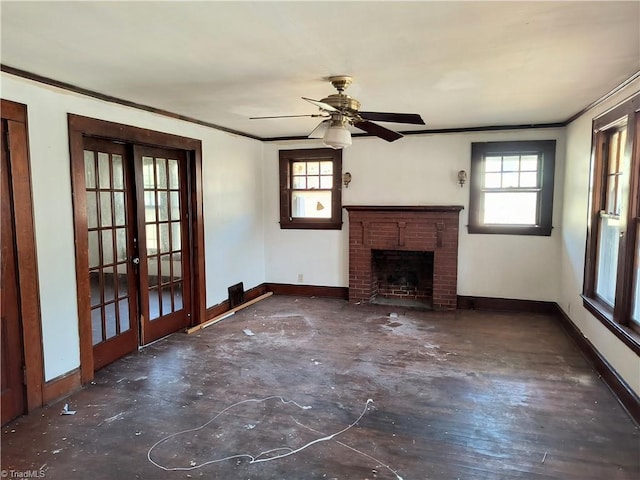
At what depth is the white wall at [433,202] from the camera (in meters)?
5.55

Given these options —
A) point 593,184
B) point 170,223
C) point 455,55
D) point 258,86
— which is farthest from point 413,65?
point 170,223

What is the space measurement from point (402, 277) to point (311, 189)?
77.3 inches

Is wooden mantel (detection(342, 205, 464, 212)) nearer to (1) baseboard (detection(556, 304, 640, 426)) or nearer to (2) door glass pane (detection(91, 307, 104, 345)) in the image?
(1) baseboard (detection(556, 304, 640, 426))

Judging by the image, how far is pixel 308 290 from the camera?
6.60 meters

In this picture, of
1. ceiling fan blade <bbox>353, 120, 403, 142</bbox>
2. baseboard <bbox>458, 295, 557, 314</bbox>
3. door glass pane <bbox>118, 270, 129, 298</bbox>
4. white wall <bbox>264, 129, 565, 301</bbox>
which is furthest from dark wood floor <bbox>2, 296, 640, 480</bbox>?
ceiling fan blade <bbox>353, 120, 403, 142</bbox>

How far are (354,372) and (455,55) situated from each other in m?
2.69

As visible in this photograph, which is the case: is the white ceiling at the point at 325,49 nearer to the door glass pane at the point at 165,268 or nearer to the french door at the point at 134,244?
the french door at the point at 134,244

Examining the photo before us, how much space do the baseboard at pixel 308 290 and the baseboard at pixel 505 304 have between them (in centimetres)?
175

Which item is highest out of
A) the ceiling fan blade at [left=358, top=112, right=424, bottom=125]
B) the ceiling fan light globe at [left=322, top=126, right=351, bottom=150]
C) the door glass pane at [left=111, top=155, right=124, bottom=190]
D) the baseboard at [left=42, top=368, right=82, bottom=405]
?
the ceiling fan blade at [left=358, top=112, right=424, bottom=125]

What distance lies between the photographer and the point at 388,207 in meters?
5.97

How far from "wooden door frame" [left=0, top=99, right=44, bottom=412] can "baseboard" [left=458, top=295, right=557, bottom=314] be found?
499 centimetres

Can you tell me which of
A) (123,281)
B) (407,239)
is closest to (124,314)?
(123,281)

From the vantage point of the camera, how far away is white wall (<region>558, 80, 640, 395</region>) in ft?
11.1

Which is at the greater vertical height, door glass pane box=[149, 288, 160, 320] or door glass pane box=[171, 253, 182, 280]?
door glass pane box=[171, 253, 182, 280]
